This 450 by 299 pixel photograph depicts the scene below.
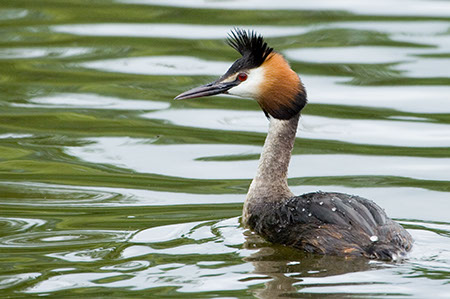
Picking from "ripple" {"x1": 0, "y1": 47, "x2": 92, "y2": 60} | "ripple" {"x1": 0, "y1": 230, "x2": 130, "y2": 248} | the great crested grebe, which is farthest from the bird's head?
"ripple" {"x1": 0, "y1": 47, "x2": 92, "y2": 60}

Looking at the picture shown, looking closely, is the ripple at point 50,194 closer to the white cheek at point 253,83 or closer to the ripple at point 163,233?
the ripple at point 163,233

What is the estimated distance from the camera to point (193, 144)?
991 cm

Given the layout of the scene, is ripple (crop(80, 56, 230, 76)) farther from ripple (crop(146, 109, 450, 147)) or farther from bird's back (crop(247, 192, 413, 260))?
bird's back (crop(247, 192, 413, 260))

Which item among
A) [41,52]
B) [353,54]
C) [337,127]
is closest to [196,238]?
[337,127]

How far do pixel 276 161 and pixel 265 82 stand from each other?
1.94ft

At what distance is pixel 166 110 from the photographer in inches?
423

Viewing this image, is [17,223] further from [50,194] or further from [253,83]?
[253,83]

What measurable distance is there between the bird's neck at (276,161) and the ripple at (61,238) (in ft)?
3.44

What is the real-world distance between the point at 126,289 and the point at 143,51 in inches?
257

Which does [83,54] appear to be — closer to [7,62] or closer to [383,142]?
[7,62]

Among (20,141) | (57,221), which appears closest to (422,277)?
(57,221)

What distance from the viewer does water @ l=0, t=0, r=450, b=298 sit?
6.53 m

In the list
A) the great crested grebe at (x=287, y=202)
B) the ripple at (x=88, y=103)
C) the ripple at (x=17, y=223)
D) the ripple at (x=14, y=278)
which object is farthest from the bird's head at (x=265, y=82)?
the ripple at (x=88, y=103)

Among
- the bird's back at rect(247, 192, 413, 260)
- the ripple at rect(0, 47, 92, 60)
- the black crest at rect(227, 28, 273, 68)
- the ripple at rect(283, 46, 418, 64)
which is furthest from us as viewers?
the ripple at rect(0, 47, 92, 60)
